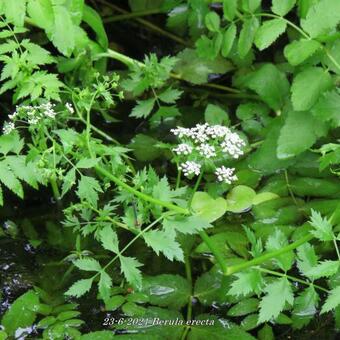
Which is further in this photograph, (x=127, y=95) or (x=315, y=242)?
(x=127, y=95)

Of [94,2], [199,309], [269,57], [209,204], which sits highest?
[94,2]

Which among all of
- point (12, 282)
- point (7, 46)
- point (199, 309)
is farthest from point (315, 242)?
point (7, 46)

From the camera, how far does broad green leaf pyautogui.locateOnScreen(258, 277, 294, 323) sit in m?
1.80

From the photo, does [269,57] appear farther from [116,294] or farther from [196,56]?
[116,294]

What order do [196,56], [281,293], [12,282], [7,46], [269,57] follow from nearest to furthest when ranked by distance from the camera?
1. [281,293]
2. [7,46]
3. [12,282]
4. [196,56]
5. [269,57]

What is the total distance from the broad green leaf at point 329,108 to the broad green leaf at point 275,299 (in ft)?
2.11

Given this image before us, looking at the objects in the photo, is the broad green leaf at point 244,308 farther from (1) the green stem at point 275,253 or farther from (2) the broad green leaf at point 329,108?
(2) the broad green leaf at point 329,108

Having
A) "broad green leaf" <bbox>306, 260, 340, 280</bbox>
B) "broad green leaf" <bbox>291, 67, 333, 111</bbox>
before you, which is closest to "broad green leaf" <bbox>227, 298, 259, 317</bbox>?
"broad green leaf" <bbox>306, 260, 340, 280</bbox>

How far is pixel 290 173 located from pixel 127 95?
957mm

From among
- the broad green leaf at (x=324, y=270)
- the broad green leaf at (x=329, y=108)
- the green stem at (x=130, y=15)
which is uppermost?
the green stem at (x=130, y=15)

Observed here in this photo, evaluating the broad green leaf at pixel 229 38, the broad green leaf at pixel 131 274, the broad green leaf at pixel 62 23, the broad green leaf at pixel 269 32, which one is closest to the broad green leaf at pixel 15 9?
the broad green leaf at pixel 62 23

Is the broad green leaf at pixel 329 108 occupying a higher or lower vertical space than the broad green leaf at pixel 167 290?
higher

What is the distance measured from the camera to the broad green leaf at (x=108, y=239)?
6.09 ft

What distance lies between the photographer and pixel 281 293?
1831 millimetres
